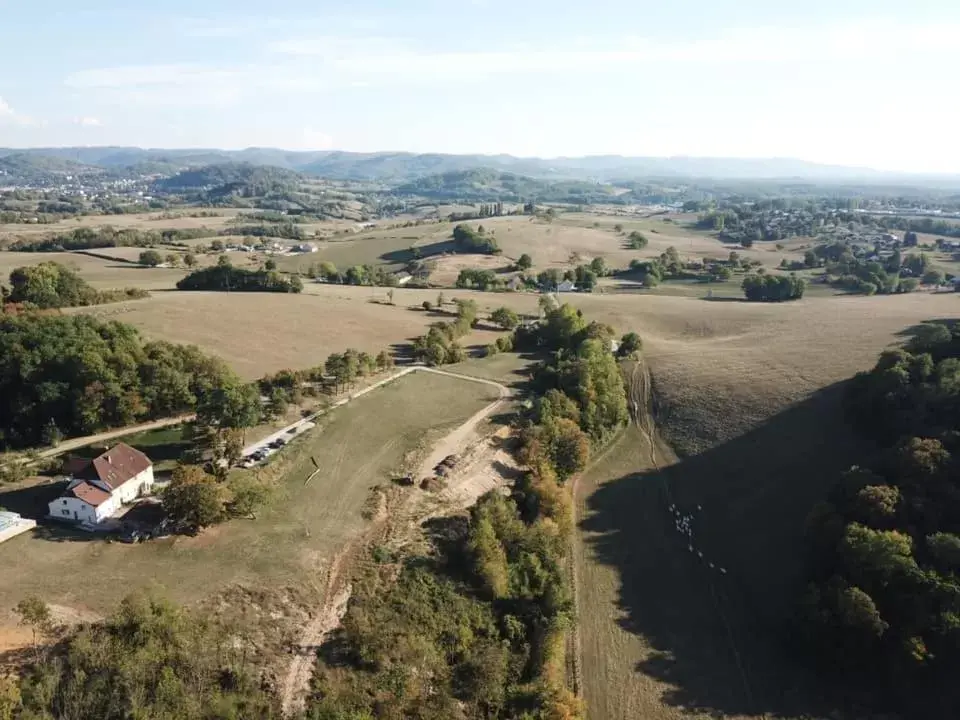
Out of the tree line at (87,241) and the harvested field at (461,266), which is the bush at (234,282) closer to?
the harvested field at (461,266)

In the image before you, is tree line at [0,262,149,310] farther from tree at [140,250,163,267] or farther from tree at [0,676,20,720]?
tree at [0,676,20,720]

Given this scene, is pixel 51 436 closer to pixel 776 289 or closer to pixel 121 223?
pixel 776 289

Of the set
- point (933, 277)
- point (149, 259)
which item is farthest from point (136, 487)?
point (933, 277)

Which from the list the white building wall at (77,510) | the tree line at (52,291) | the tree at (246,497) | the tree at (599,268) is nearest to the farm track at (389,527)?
the tree at (246,497)

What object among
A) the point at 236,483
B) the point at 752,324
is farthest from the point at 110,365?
the point at 752,324

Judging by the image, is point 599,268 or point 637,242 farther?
point 637,242

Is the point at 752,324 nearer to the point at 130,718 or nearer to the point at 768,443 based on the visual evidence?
the point at 768,443
